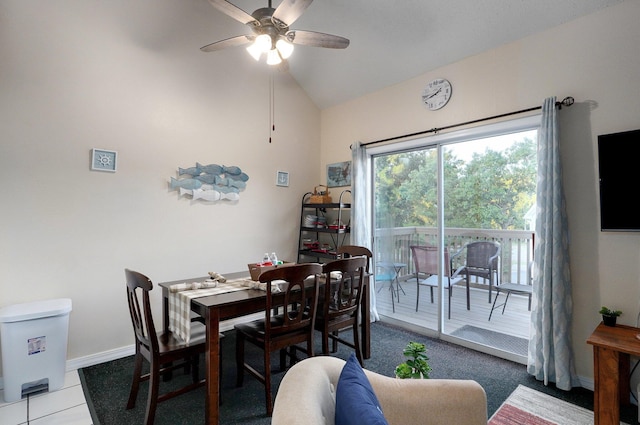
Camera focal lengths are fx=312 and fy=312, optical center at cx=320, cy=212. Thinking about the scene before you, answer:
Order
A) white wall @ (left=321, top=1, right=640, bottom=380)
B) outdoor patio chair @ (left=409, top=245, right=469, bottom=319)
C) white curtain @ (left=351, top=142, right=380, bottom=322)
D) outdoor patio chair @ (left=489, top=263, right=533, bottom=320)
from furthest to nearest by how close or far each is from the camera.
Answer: white curtain @ (left=351, top=142, right=380, bottom=322) → outdoor patio chair @ (left=409, top=245, right=469, bottom=319) → outdoor patio chair @ (left=489, top=263, right=533, bottom=320) → white wall @ (left=321, top=1, right=640, bottom=380)

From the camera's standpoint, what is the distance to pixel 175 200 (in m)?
3.22

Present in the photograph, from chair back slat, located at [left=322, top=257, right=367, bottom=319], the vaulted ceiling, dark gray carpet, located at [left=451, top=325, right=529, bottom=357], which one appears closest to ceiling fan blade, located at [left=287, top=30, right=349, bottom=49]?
the vaulted ceiling

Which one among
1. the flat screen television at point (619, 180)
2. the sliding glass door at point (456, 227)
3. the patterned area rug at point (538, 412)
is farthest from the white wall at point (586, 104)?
the patterned area rug at point (538, 412)

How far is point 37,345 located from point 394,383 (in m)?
2.59

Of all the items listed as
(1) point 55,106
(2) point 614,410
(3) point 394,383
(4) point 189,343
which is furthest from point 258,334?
(1) point 55,106

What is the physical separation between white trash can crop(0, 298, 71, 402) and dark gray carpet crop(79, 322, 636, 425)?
27 centimetres

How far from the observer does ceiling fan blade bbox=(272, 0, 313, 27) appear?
1.98 meters

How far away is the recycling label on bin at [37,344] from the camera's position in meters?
2.24

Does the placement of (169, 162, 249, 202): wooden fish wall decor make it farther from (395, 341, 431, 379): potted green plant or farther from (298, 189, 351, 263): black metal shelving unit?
(395, 341, 431, 379): potted green plant

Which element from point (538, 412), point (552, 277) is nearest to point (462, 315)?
point (552, 277)

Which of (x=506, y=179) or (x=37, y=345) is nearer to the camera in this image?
(x=37, y=345)

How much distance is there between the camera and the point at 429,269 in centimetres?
353

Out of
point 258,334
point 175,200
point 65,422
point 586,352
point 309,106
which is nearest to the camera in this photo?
point 65,422

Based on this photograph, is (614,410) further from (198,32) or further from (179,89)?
(198,32)
